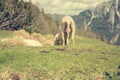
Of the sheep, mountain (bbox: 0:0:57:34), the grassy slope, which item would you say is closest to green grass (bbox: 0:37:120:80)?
the grassy slope

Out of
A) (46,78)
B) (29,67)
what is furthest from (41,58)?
(46,78)

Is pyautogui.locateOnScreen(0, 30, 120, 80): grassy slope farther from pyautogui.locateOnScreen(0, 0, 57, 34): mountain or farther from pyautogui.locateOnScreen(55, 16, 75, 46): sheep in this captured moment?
pyautogui.locateOnScreen(0, 0, 57, 34): mountain

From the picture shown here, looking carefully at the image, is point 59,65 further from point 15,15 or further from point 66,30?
point 15,15

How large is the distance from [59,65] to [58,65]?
0.05 metres

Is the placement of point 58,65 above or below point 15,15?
below

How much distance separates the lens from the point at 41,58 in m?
18.6

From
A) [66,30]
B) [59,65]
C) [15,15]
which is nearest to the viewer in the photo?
[59,65]

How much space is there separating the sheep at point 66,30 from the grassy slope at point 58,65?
10.2 metres

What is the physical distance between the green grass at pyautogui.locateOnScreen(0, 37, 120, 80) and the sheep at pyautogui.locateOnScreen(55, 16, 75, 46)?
400 inches

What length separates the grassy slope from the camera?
16219mm

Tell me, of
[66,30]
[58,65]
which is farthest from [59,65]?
[66,30]

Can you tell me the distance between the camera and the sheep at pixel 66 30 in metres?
30.8

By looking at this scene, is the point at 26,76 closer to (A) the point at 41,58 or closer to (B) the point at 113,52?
(A) the point at 41,58

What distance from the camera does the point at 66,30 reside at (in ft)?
102
